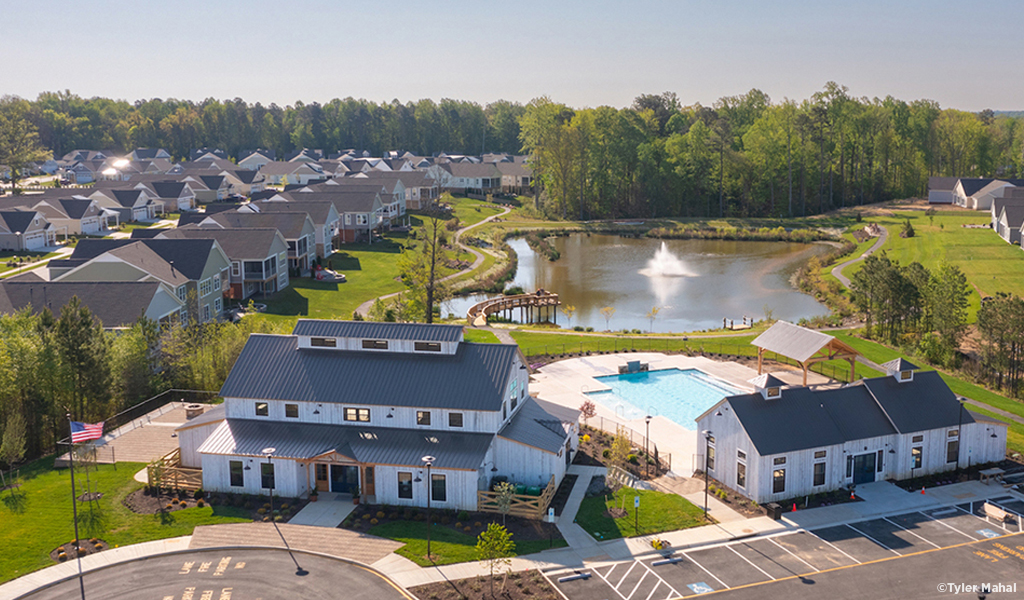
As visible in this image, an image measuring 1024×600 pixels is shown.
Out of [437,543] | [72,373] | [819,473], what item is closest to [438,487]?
[437,543]

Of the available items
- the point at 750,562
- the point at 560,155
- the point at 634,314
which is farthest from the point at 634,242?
the point at 750,562

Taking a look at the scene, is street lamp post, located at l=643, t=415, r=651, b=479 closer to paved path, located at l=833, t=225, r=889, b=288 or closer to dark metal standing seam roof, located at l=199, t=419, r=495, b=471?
dark metal standing seam roof, located at l=199, t=419, r=495, b=471

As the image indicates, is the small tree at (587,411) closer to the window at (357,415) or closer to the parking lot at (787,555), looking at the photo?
the window at (357,415)

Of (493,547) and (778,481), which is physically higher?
(493,547)

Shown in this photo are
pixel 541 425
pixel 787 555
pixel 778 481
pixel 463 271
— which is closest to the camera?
pixel 787 555

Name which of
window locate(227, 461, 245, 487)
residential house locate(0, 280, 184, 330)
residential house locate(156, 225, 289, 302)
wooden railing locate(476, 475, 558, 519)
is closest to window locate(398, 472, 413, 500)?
wooden railing locate(476, 475, 558, 519)

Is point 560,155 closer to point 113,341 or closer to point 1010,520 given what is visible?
point 113,341

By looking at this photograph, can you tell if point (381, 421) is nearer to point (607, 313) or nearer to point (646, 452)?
point (646, 452)
